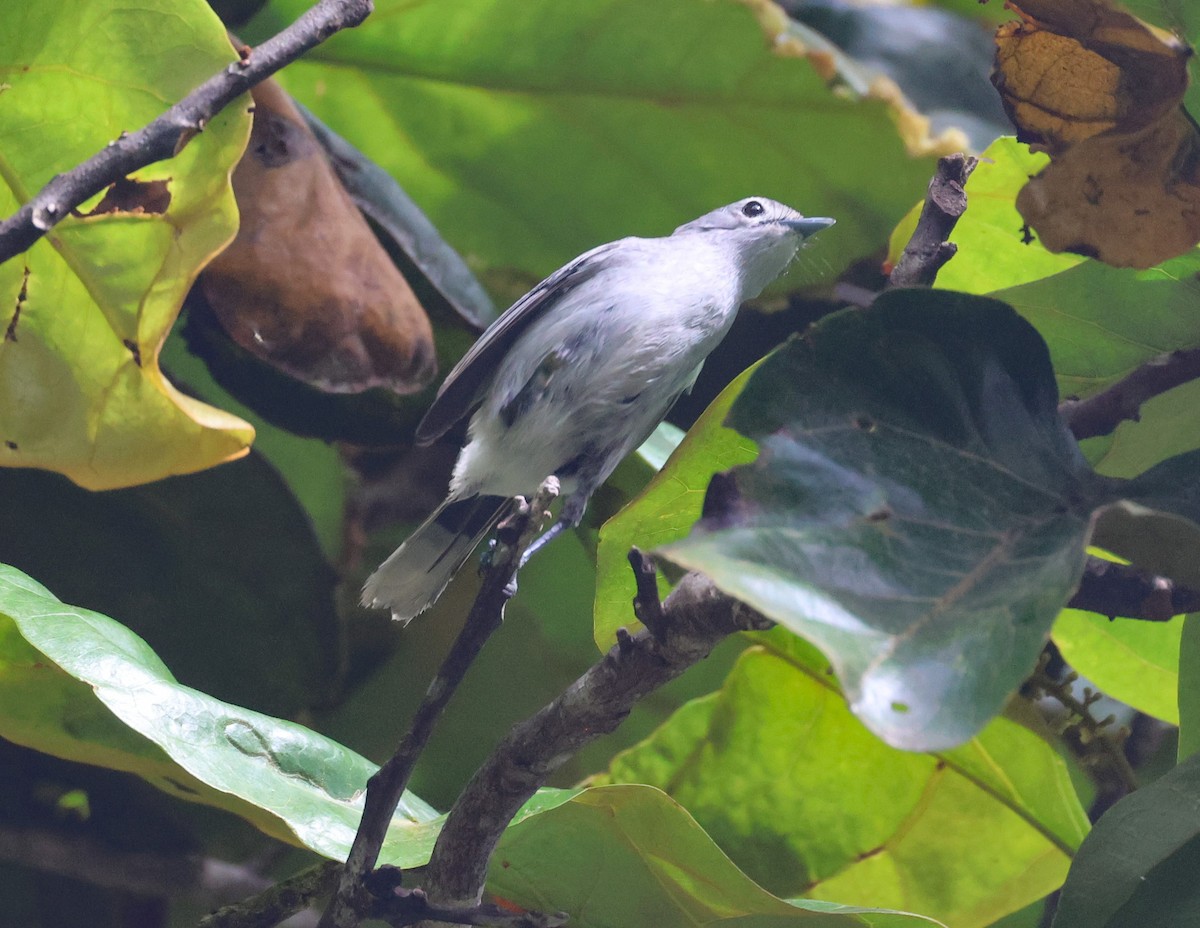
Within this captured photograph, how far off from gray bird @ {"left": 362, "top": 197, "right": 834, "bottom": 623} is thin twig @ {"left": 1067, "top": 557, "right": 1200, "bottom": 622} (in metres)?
0.42

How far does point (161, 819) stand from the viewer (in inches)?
34.8

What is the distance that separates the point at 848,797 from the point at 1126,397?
0.39 m

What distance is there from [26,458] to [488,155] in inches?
21.0

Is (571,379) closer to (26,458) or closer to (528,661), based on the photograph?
(528,661)

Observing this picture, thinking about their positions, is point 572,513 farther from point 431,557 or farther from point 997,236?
point 997,236

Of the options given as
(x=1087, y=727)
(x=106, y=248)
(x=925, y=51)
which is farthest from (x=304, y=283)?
(x=925, y=51)

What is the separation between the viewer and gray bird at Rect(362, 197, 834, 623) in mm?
876

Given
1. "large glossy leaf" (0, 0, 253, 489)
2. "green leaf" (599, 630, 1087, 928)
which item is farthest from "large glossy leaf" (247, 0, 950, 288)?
"green leaf" (599, 630, 1087, 928)

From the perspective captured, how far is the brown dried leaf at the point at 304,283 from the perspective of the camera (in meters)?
0.82

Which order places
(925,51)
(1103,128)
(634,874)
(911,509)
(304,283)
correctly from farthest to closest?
(925,51)
(304,283)
(634,874)
(1103,128)
(911,509)

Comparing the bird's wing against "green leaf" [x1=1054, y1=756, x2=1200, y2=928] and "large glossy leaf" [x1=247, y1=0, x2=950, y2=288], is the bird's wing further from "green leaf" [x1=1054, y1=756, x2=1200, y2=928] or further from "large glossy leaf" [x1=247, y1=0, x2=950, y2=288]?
"green leaf" [x1=1054, y1=756, x2=1200, y2=928]

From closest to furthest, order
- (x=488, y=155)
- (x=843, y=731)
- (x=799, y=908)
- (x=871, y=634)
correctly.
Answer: (x=871, y=634) → (x=799, y=908) → (x=843, y=731) → (x=488, y=155)

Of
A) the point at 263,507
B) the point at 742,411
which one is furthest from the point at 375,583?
the point at 742,411

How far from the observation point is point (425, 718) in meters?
0.50
